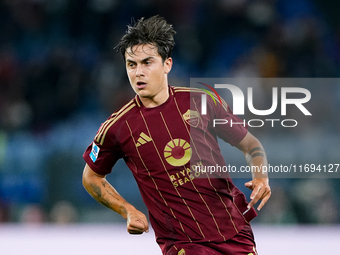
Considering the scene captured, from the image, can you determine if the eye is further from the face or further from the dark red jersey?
the dark red jersey

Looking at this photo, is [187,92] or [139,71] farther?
[187,92]

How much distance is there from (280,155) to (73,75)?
3.79m

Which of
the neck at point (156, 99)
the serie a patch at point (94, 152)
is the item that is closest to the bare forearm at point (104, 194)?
the serie a patch at point (94, 152)

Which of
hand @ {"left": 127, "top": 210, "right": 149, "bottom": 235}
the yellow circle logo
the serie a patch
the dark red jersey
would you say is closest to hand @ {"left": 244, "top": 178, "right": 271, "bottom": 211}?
the dark red jersey

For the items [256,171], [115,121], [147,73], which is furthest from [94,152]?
[256,171]

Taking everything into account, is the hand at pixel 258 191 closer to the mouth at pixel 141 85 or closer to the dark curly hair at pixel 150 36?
the mouth at pixel 141 85

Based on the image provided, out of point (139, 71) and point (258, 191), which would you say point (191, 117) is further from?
point (258, 191)

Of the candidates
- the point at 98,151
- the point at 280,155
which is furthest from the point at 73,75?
the point at 98,151

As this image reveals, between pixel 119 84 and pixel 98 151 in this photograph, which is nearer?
pixel 98 151

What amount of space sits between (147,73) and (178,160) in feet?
1.87

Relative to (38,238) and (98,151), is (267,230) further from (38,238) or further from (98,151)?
(98,151)

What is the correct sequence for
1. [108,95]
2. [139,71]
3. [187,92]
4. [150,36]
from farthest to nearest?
[108,95]
[187,92]
[150,36]
[139,71]

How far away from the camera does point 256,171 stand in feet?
10.1

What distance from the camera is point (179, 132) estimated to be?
3.12 metres
